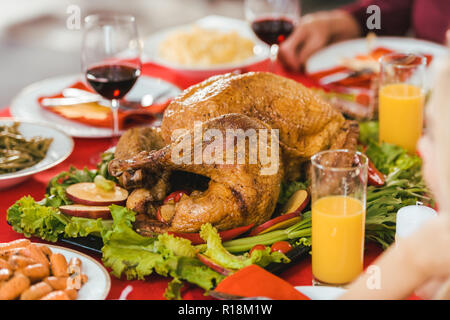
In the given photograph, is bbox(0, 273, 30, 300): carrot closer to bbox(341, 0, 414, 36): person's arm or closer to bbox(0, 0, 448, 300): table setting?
bbox(0, 0, 448, 300): table setting

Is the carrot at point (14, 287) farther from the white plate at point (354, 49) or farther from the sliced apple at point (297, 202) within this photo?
the white plate at point (354, 49)

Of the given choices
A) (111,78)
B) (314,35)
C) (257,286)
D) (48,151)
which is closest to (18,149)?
(48,151)

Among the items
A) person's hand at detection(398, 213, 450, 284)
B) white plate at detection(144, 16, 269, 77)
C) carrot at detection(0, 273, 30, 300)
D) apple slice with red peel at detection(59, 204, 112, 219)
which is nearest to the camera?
person's hand at detection(398, 213, 450, 284)

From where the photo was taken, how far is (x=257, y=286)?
1155 mm

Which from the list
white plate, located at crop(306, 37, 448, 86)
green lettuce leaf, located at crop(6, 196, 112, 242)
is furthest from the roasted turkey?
white plate, located at crop(306, 37, 448, 86)

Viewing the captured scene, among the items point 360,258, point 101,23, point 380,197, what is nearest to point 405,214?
point 360,258

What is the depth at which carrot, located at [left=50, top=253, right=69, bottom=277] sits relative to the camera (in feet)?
3.92

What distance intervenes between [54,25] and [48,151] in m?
5.70

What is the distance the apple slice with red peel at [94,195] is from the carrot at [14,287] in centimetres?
41

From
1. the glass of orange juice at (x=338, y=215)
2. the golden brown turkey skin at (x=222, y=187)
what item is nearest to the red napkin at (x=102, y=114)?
the golden brown turkey skin at (x=222, y=187)

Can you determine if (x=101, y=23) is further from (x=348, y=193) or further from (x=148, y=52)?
(x=348, y=193)

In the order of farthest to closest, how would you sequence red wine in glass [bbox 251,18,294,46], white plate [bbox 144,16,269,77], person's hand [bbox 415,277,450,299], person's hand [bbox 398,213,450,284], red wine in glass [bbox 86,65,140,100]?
white plate [bbox 144,16,269,77], red wine in glass [bbox 251,18,294,46], red wine in glass [bbox 86,65,140,100], person's hand [bbox 415,277,450,299], person's hand [bbox 398,213,450,284]

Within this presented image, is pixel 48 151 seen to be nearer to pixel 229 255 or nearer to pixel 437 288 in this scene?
pixel 229 255

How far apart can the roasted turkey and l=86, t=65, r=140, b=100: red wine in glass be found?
0.88ft
